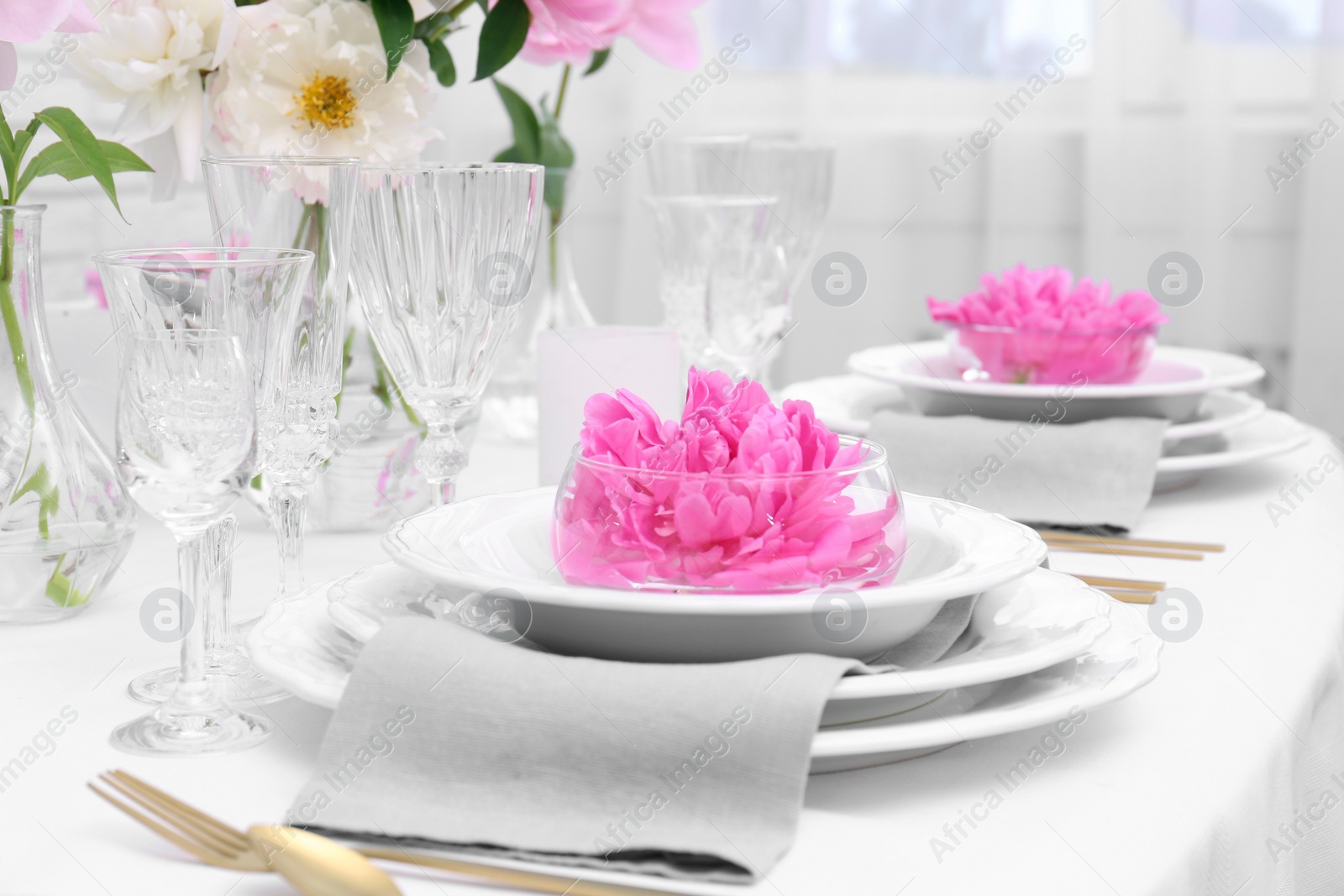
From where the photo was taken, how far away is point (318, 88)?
0.79 m

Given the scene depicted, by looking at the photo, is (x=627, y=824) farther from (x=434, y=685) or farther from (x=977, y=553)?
(x=977, y=553)

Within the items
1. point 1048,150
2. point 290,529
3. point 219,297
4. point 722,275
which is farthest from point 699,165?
point 1048,150

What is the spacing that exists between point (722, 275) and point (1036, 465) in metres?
0.28

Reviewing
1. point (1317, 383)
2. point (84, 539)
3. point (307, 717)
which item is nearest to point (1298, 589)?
point (307, 717)

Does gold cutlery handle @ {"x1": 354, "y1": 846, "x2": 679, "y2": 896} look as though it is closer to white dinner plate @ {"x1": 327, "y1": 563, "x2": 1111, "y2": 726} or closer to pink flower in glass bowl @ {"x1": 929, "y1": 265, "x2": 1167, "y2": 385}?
white dinner plate @ {"x1": 327, "y1": 563, "x2": 1111, "y2": 726}

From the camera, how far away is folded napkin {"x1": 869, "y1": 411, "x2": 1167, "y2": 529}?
2.84 feet

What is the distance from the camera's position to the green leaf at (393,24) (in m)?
0.80

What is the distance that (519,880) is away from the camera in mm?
420

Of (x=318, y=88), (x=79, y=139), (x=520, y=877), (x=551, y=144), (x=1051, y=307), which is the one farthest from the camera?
(x=551, y=144)

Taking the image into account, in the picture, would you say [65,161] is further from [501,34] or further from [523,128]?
[523,128]

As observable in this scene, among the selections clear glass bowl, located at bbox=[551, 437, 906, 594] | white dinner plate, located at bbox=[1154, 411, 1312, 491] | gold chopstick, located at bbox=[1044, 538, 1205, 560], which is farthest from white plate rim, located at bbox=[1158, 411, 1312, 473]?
clear glass bowl, located at bbox=[551, 437, 906, 594]

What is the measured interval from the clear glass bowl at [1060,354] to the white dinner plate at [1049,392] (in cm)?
1

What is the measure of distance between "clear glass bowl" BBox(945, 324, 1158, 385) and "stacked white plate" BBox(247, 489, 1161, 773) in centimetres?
40

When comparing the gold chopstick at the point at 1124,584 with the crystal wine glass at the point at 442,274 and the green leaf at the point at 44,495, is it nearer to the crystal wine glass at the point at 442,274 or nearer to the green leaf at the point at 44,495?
the crystal wine glass at the point at 442,274
